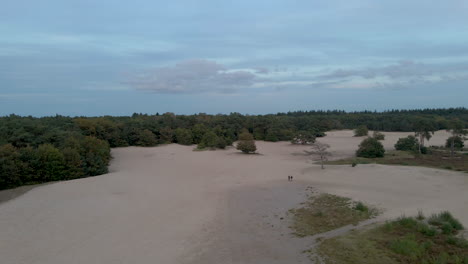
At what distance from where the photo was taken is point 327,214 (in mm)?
14617

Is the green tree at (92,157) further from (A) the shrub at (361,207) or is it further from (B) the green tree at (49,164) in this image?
(A) the shrub at (361,207)

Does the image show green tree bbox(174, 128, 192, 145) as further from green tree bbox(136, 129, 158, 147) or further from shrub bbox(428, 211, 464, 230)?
shrub bbox(428, 211, 464, 230)

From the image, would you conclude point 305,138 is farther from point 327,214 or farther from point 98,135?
point 327,214

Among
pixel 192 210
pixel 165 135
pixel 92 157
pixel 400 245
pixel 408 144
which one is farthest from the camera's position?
pixel 165 135

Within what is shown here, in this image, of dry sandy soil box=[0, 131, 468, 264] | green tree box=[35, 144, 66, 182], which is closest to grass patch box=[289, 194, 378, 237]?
dry sandy soil box=[0, 131, 468, 264]

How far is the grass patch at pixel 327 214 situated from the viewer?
42.1ft

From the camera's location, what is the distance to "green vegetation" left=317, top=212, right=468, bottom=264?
27.9 feet

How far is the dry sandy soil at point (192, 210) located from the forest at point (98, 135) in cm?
234

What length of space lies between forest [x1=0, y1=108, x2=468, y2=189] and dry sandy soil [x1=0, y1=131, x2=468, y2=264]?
7.69ft

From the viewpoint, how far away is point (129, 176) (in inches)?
1083

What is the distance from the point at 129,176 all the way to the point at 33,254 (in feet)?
53.6

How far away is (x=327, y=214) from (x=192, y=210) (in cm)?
726

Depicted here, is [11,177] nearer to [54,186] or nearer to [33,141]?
[54,186]

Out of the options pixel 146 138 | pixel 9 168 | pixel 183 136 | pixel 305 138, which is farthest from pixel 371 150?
pixel 9 168
